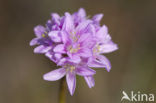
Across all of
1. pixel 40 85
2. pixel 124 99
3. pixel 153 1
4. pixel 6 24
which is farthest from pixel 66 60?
pixel 153 1

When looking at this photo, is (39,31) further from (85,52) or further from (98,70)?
(98,70)

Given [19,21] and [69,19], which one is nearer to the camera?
[69,19]

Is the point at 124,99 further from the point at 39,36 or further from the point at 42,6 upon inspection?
the point at 42,6

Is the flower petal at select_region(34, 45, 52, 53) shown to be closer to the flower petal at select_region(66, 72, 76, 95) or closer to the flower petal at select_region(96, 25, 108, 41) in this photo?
the flower petal at select_region(66, 72, 76, 95)

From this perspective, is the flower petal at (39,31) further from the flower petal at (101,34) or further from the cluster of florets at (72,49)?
the flower petal at (101,34)

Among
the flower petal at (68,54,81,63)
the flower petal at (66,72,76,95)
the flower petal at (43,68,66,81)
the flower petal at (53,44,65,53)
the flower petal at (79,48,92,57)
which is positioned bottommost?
the flower petal at (66,72,76,95)

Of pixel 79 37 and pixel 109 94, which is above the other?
pixel 79 37

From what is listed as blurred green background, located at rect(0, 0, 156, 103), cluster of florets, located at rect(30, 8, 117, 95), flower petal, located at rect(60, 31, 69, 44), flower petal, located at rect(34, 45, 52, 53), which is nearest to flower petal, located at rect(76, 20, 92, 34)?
cluster of florets, located at rect(30, 8, 117, 95)

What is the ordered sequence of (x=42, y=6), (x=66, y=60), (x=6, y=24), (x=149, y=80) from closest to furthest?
(x=66, y=60) < (x=149, y=80) < (x=6, y=24) < (x=42, y=6)

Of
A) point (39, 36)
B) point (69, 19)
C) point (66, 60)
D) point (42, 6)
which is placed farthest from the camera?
point (42, 6)
